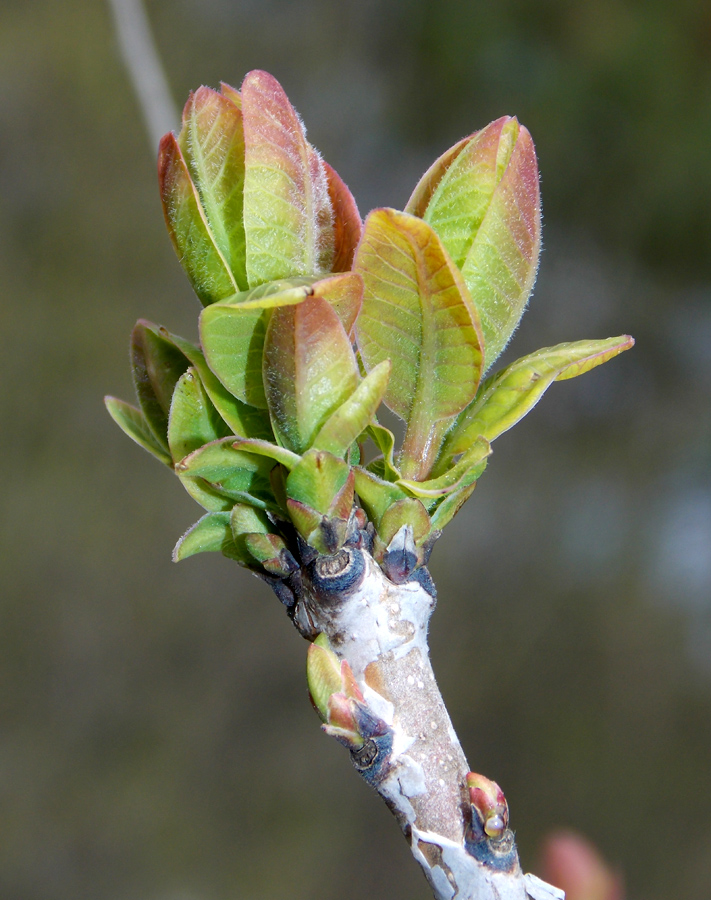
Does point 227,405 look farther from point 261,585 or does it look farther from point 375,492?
point 261,585

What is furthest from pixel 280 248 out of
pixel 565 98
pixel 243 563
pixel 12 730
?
pixel 12 730

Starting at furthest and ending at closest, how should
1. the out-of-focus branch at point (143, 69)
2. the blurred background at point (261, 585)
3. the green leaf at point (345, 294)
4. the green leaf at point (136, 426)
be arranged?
the blurred background at point (261, 585) → the out-of-focus branch at point (143, 69) → the green leaf at point (136, 426) → the green leaf at point (345, 294)

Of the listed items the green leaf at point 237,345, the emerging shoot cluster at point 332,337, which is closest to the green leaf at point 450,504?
the emerging shoot cluster at point 332,337

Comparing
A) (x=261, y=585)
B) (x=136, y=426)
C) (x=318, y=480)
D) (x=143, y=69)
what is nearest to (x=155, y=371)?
(x=136, y=426)

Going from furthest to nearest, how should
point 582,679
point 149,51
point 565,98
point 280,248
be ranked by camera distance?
point 582,679, point 565,98, point 149,51, point 280,248

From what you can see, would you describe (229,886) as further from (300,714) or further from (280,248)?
(280,248)

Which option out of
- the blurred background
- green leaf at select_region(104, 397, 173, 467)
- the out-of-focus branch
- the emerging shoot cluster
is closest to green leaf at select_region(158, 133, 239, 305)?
the emerging shoot cluster

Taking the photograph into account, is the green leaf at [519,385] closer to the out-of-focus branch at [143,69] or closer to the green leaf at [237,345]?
the green leaf at [237,345]
